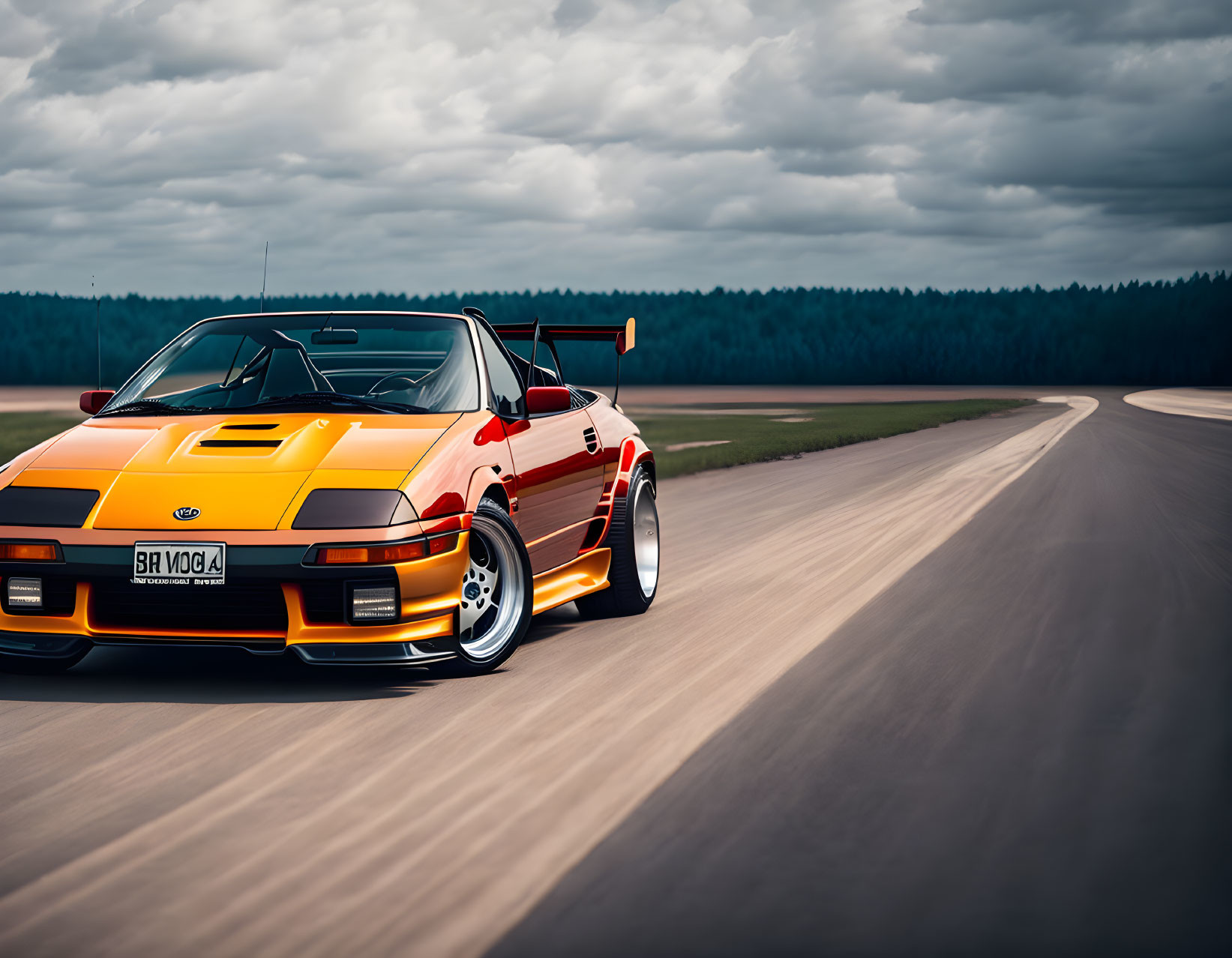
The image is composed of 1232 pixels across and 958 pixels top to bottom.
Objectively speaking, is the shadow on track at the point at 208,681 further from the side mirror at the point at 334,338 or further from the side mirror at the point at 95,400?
the side mirror at the point at 334,338

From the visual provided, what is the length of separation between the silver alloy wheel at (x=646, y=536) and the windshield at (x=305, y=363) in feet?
5.64

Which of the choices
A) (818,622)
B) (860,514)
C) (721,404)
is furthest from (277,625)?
(721,404)

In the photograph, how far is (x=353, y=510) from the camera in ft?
17.9

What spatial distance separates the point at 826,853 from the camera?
3.68m

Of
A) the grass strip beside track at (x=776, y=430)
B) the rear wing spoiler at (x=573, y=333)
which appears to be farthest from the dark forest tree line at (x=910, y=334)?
the rear wing spoiler at (x=573, y=333)

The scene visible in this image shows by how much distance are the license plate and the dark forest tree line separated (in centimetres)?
12347

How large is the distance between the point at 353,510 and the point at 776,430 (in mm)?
33019

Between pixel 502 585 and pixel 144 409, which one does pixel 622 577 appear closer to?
pixel 502 585

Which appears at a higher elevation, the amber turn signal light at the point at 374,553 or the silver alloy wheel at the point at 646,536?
the amber turn signal light at the point at 374,553

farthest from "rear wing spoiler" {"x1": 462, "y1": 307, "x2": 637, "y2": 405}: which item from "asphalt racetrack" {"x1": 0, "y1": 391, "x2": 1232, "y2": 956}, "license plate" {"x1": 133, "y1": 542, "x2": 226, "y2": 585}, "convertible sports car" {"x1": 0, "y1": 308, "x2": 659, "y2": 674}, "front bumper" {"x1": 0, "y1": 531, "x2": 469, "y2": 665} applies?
"license plate" {"x1": 133, "y1": 542, "x2": 226, "y2": 585}

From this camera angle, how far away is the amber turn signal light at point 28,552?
550cm

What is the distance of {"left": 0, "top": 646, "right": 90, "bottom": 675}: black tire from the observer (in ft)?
18.5

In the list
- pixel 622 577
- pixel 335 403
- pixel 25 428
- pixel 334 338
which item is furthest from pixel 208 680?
pixel 25 428

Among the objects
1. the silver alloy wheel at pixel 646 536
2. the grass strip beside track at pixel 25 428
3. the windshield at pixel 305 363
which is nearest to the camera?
the windshield at pixel 305 363
